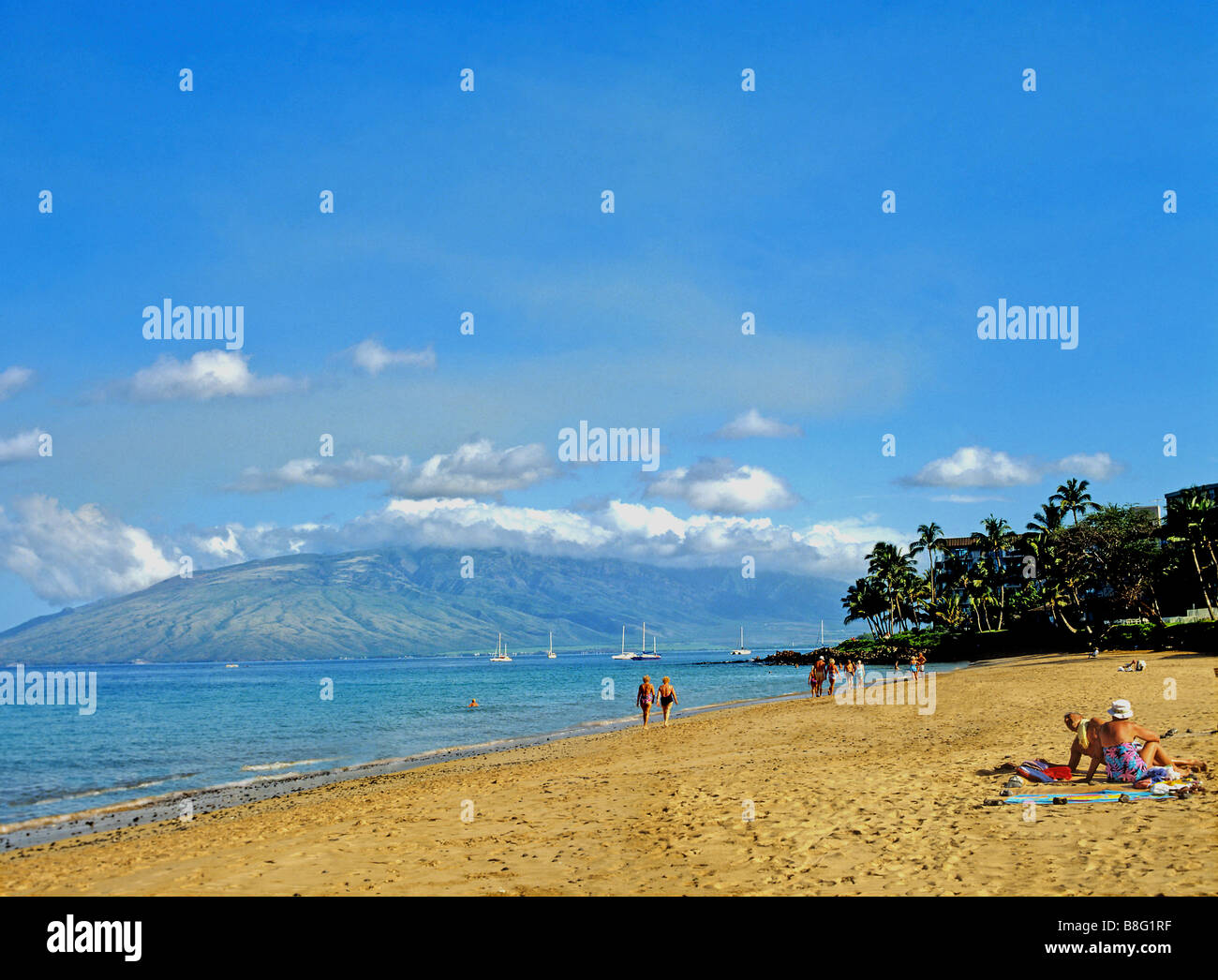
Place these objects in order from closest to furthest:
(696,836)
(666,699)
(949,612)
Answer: (696,836), (666,699), (949,612)

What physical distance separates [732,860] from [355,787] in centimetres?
1375

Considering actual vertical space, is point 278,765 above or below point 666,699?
below

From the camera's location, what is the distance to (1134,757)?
41.5 feet

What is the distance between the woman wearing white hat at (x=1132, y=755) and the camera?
1238 centimetres

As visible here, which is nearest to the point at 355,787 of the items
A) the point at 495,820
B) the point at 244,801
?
the point at 244,801

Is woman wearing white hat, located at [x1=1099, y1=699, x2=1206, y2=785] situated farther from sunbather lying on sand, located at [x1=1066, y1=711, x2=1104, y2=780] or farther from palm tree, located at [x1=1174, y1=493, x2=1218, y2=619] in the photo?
palm tree, located at [x1=1174, y1=493, x2=1218, y2=619]

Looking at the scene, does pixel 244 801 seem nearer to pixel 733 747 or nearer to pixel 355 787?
pixel 355 787

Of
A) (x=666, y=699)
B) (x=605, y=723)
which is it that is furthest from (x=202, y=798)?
(x=605, y=723)

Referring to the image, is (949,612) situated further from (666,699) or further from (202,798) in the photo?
(202,798)

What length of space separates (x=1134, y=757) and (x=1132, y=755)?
3 centimetres
